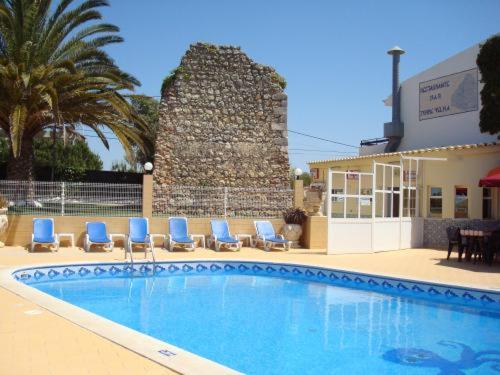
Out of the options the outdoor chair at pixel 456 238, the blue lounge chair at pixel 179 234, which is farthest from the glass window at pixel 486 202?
the blue lounge chair at pixel 179 234

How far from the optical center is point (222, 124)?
752 inches

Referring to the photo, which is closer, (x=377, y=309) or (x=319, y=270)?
(x=377, y=309)

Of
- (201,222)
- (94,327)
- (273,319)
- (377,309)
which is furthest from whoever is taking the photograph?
(201,222)

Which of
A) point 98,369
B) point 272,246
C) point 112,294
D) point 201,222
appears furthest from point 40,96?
point 98,369

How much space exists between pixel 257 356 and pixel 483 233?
785 centimetres

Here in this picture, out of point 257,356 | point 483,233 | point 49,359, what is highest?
Result: point 483,233

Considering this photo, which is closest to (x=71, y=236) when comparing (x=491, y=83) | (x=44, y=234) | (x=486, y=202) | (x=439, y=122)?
(x=44, y=234)

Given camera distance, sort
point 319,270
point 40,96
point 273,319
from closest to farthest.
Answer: point 273,319 → point 319,270 → point 40,96

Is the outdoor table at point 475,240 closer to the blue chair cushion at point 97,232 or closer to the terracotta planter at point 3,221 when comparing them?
the blue chair cushion at point 97,232

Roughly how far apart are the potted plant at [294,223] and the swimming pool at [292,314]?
3102mm

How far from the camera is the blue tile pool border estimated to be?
28.2 feet

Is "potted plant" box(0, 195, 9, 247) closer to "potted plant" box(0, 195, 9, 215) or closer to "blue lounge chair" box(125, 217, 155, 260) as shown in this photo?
"potted plant" box(0, 195, 9, 215)

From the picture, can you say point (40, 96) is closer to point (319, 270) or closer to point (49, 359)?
point (319, 270)

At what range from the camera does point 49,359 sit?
4410 millimetres
